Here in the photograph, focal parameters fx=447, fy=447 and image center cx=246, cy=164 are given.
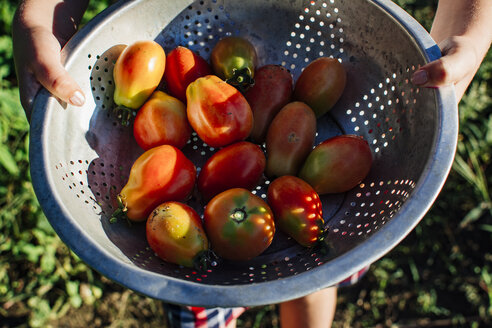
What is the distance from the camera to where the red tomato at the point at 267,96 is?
154 cm

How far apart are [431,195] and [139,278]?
2.26ft

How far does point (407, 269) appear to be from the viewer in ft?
7.66

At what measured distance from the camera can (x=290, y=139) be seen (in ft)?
4.72

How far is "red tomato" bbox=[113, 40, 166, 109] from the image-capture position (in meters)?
1.42

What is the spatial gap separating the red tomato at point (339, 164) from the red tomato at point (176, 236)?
41cm

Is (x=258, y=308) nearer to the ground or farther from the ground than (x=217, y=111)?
nearer to the ground

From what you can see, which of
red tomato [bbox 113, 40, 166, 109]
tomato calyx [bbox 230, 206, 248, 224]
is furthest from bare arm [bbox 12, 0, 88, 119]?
tomato calyx [bbox 230, 206, 248, 224]

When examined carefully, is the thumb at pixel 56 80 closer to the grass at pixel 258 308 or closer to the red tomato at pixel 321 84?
the red tomato at pixel 321 84

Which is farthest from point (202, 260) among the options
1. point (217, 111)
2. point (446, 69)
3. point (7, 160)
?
point (7, 160)

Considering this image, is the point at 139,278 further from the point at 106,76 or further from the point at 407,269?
the point at 407,269

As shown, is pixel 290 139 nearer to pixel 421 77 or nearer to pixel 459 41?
pixel 421 77

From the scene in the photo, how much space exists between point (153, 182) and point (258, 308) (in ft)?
3.97

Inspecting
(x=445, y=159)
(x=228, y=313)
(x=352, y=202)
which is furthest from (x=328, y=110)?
(x=228, y=313)

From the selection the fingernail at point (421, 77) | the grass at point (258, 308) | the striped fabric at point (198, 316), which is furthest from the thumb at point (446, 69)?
the grass at point (258, 308)
